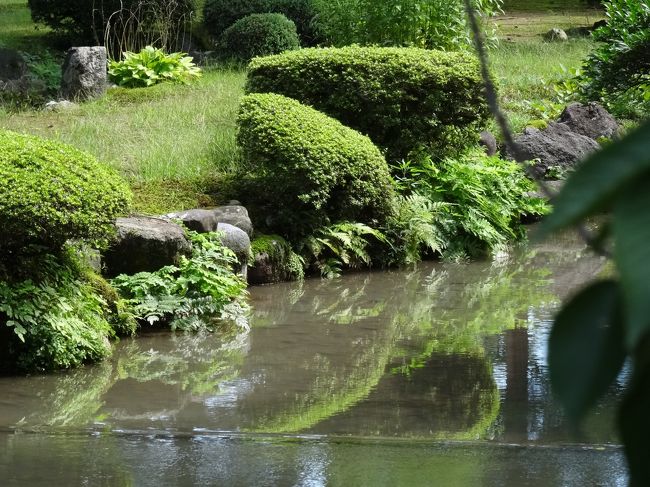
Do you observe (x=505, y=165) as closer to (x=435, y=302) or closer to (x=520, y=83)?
(x=435, y=302)

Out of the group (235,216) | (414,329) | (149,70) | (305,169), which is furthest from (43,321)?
(149,70)

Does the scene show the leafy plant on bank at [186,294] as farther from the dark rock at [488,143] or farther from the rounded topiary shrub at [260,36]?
the rounded topiary shrub at [260,36]

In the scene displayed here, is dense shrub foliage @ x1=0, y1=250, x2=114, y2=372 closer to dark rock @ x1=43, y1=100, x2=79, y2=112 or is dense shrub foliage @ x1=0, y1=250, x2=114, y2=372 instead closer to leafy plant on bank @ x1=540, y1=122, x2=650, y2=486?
leafy plant on bank @ x1=540, y1=122, x2=650, y2=486

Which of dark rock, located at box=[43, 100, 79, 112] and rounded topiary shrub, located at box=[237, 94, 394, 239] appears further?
dark rock, located at box=[43, 100, 79, 112]

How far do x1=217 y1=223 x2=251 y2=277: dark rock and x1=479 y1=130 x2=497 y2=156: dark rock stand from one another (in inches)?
175

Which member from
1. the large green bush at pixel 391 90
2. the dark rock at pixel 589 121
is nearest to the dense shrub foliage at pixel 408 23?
the dark rock at pixel 589 121

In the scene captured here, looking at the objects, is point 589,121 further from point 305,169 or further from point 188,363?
point 188,363

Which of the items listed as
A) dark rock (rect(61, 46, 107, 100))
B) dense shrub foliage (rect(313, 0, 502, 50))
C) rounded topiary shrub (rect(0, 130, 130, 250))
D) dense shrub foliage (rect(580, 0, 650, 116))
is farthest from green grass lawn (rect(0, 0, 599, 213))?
dense shrub foliage (rect(580, 0, 650, 116))

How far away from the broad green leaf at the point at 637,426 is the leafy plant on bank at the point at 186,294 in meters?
6.40

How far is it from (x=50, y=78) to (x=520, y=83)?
23.9 feet

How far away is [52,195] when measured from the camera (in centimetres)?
596

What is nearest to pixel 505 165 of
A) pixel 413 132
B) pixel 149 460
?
pixel 413 132

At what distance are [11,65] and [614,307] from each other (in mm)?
15211

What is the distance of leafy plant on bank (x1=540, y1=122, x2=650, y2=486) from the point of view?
2.19 feet
